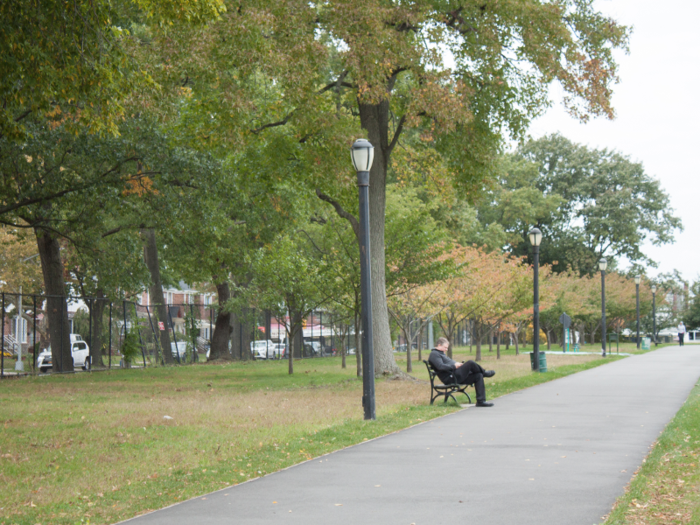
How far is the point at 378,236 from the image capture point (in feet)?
70.8

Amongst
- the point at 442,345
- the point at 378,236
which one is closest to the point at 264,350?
the point at 378,236

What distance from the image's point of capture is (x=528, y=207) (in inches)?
2340

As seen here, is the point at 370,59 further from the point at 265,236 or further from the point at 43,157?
the point at 265,236

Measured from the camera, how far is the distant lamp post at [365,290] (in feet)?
39.9

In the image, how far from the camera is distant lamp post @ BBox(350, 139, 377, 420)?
12148 mm

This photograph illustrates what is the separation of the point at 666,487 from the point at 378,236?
15013 millimetres

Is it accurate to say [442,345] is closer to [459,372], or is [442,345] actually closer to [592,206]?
[459,372]

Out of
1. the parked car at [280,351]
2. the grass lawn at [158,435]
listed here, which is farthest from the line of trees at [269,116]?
the parked car at [280,351]

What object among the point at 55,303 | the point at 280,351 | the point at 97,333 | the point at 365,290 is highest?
the point at 55,303

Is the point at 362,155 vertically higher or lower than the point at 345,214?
lower

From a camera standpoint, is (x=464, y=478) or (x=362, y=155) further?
(x=362, y=155)

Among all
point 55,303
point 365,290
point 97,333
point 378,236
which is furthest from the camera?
point 97,333

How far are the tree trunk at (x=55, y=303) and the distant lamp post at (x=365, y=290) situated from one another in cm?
1755

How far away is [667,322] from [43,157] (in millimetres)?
67603
